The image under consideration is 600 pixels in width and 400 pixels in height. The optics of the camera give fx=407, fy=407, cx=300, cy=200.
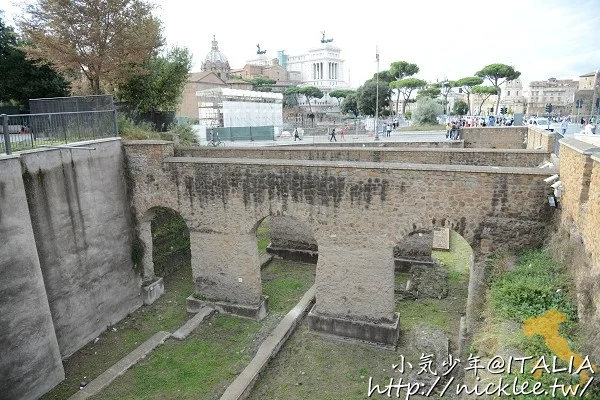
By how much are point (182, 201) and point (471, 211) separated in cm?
755

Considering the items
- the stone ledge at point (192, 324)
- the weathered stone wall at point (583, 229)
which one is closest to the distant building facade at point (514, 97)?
the weathered stone wall at point (583, 229)

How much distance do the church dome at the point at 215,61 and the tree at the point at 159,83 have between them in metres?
71.6

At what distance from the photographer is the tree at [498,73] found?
51219 millimetres

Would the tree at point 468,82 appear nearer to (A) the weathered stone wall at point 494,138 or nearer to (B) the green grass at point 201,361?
(A) the weathered stone wall at point 494,138

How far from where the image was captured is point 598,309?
5.39m

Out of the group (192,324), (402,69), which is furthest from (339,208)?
(402,69)

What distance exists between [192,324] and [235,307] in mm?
1257

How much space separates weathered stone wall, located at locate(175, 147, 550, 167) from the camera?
40.8 feet

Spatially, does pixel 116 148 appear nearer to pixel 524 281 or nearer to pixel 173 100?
pixel 173 100

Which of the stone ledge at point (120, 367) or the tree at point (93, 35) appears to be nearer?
the stone ledge at point (120, 367)

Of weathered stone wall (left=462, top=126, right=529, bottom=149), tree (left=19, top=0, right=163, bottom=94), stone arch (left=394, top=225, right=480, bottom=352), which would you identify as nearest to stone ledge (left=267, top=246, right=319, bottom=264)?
stone arch (left=394, top=225, right=480, bottom=352)

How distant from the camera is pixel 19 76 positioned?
17.2m

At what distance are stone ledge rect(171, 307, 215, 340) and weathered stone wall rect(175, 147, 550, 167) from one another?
220 inches

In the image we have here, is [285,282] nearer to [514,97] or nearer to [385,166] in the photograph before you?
[385,166]
